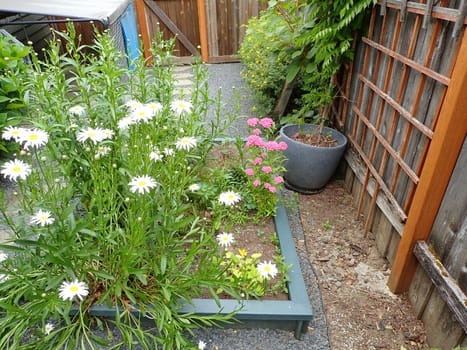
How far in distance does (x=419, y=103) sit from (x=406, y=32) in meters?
0.43

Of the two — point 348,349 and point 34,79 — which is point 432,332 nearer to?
point 348,349

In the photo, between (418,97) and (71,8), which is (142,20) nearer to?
(71,8)

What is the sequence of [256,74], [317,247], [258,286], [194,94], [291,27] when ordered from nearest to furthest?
[258,286], [194,94], [317,247], [291,27], [256,74]

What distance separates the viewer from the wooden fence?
144 cm

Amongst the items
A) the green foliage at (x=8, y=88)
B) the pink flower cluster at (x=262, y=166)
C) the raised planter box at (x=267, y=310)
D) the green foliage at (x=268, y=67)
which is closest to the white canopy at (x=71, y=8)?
the green foliage at (x=8, y=88)

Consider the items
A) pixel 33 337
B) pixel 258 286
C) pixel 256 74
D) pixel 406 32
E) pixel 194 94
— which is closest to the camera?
pixel 33 337

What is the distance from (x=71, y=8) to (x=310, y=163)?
118 inches

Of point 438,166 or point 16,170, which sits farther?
point 438,166

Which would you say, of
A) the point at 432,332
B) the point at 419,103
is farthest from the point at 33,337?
the point at 419,103

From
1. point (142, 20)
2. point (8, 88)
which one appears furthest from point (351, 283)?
point (142, 20)

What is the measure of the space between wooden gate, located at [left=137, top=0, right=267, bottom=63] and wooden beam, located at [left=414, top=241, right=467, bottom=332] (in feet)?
16.2

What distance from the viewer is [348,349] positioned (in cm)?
165

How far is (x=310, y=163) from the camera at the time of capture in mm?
2592

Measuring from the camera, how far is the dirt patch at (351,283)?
67.1 inches
